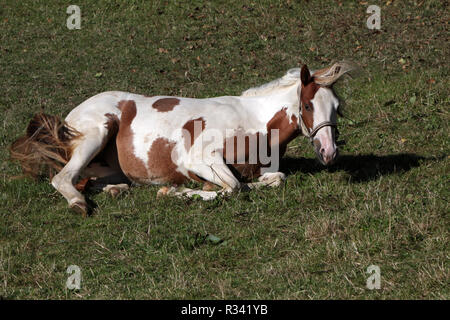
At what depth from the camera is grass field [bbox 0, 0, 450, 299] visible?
487cm

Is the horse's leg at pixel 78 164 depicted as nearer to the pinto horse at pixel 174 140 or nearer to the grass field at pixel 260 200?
the pinto horse at pixel 174 140

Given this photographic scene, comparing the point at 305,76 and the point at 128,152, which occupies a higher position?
the point at 305,76

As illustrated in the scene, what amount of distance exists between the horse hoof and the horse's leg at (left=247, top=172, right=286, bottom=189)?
1652 mm

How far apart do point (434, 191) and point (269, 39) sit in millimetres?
7538

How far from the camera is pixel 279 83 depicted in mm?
7117

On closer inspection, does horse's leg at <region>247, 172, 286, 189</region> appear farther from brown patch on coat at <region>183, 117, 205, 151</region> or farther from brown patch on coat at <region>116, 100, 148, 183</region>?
brown patch on coat at <region>116, 100, 148, 183</region>

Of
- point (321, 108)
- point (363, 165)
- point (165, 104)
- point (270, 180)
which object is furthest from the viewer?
point (363, 165)

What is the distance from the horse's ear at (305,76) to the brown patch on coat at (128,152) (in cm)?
190

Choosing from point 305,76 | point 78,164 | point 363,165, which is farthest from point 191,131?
point 363,165

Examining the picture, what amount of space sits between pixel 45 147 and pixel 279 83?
2562 millimetres

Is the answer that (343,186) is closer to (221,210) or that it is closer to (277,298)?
(221,210)

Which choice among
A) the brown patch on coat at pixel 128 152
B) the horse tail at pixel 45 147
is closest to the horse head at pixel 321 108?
the brown patch on coat at pixel 128 152

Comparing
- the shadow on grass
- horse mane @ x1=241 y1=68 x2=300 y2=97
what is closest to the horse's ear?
horse mane @ x1=241 y1=68 x2=300 y2=97

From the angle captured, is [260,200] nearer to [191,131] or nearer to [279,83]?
[191,131]
